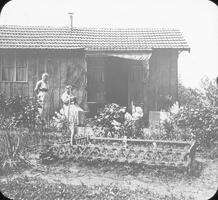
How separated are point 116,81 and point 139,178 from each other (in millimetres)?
6289

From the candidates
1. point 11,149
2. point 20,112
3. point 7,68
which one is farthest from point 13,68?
point 11,149

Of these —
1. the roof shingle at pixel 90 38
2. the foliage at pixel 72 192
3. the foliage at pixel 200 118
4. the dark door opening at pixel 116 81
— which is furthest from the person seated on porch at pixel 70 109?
the foliage at pixel 72 192

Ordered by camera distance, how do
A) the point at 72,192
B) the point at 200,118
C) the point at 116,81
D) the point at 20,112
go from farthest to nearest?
the point at 116,81 → the point at 20,112 → the point at 200,118 → the point at 72,192

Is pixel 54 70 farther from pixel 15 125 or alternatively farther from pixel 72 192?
pixel 72 192

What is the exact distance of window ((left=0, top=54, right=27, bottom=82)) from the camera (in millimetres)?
13258

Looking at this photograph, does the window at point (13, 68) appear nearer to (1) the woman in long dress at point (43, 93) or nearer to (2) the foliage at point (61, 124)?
(1) the woman in long dress at point (43, 93)

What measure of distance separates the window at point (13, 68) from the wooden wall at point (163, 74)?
16.2 ft

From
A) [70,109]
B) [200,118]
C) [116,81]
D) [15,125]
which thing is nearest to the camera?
[200,118]

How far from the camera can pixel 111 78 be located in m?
13.5

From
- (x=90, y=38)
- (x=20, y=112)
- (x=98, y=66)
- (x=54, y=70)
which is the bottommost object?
(x=20, y=112)

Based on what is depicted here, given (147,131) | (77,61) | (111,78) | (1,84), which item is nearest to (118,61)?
(111,78)

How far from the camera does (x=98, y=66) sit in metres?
13.4

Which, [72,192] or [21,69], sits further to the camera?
[21,69]

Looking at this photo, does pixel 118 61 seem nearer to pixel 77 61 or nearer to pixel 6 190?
pixel 77 61
